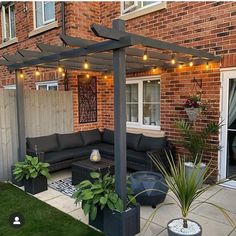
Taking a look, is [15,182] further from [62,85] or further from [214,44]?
[214,44]

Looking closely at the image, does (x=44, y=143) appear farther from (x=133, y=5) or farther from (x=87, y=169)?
(x=133, y=5)

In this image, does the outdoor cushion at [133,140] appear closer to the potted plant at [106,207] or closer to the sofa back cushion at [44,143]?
the sofa back cushion at [44,143]

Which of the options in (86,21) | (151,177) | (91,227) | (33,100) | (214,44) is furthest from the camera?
(86,21)

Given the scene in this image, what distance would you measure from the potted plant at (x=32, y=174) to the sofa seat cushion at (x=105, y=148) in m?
1.82

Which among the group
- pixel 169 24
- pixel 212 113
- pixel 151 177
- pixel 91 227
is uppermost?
pixel 169 24

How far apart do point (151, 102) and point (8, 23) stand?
21.6 feet

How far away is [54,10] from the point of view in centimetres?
700

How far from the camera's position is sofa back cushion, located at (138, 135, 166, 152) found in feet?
18.2

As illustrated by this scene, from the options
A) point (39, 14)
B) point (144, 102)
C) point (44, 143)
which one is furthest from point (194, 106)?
point (39, 14)

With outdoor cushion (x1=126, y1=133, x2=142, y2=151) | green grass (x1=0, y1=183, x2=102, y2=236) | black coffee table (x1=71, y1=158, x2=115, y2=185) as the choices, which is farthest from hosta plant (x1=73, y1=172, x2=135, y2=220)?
outdoor cushion (x1=126, y1=133, x2=142, y2=151)

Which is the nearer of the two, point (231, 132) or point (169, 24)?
point (231, 132)

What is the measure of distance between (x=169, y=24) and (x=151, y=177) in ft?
11.5

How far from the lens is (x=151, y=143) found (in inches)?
224

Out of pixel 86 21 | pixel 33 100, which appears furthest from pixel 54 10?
pixel 33 100
